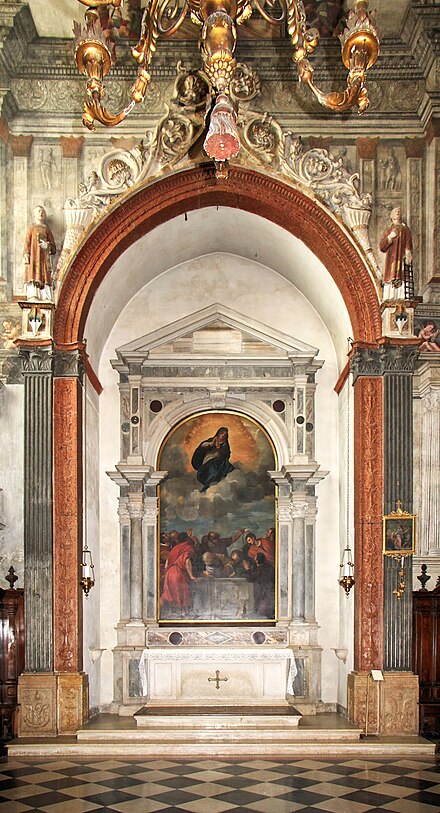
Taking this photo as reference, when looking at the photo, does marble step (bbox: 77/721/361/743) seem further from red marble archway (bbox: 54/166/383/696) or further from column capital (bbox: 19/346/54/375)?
column capital (bbox: 19/346/54/375)

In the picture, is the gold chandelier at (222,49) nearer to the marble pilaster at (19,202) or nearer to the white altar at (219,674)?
the marble pilaster at (19,202)

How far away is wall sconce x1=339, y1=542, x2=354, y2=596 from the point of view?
12.7 m

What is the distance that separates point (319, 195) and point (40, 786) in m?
7.60

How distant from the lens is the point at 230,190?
43.2 feet

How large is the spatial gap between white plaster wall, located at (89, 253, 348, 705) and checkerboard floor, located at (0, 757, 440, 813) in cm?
348

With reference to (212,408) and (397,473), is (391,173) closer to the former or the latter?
(397,473)

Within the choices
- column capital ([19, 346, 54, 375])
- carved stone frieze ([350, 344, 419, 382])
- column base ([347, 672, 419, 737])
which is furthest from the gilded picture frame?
column capital ([19, 346, 54, 375])

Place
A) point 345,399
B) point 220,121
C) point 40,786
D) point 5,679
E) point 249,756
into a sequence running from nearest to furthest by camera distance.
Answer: point 220,121 → point 40,786 → point 249,756 → point 5,679 → point 345,399

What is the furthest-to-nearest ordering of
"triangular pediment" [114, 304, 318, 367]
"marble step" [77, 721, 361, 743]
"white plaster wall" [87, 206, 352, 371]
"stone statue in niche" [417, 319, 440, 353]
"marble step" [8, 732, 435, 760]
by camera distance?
"triangular pediment" [114, 304, 318, 367]
"white plaster wall" [87, 206, 352, 371]
"stone statue in niche" [417, 319, 440, 353]
"marble step" [77, 721, 361, 743]
"marble step" [8, 732, 435, 760]

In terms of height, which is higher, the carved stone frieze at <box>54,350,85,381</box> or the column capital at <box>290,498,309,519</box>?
the carved stone frieze at <box>54,350,85,381</box>

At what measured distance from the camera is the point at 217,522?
14.7 m

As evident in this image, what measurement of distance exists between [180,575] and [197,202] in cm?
519

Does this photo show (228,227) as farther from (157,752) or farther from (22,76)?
(157,752)

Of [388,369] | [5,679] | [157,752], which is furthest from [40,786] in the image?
[388,369]
